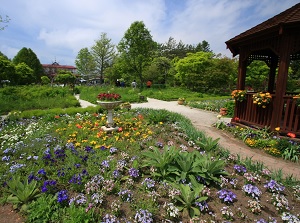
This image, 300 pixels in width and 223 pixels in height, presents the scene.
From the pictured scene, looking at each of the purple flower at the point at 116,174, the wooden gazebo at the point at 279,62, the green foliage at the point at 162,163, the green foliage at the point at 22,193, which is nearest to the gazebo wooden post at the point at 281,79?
the wooden gazebo at the point at 279,62

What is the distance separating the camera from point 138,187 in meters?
2.95

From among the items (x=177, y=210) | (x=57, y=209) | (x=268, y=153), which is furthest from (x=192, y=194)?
(x=268, y=153)

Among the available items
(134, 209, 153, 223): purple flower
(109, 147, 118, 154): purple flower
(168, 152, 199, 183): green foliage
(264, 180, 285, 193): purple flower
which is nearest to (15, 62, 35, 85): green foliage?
(109, 147, 118, 154): purple flower

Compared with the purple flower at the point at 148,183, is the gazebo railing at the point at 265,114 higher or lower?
higher

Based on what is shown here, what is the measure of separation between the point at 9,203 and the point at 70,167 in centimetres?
93

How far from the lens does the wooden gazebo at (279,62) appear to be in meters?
4.91

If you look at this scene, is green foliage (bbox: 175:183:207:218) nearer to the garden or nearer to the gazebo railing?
the garden

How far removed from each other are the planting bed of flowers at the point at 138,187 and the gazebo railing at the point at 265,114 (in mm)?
2429

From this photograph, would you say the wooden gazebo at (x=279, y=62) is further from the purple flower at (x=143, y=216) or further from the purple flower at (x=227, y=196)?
the purple flower at (x=143, y=216)

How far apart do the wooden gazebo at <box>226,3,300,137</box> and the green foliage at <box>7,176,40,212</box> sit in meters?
5.94

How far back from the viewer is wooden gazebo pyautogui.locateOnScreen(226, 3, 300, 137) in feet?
16.1

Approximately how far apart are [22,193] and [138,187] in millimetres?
1613

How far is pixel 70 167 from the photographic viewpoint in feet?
10.7

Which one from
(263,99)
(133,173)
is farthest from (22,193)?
(263,99)
